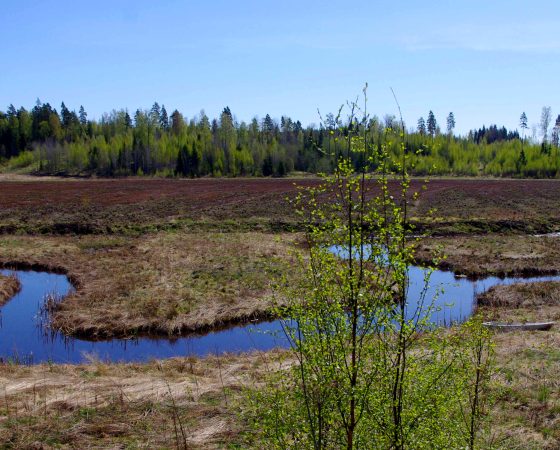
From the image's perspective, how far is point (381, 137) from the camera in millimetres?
5789

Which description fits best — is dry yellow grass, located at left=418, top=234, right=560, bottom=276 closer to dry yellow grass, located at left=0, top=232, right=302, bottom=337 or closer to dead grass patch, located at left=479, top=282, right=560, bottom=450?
dead grass patch, located at left=479, top=282, right=560, bottom=450

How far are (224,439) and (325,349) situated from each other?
466cm

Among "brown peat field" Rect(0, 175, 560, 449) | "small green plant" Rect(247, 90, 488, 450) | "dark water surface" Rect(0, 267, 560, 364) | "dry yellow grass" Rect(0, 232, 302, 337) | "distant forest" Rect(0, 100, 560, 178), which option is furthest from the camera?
"distant forest" Rect(0, 100, 560, 178)

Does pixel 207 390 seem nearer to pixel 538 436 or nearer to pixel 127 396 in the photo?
pixel 127 396

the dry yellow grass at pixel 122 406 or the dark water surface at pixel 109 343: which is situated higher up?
the dry yellow grass at pixel 122 406

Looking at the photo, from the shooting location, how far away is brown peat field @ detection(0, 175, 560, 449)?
9312 millimetres

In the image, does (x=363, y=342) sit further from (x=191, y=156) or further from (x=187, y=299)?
(x=191, y=156)

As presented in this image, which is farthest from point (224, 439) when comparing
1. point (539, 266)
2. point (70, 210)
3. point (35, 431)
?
point (70, 210)

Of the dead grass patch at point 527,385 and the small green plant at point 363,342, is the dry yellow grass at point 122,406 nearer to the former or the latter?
the small green plant at point 363,342

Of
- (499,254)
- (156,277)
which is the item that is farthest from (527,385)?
(499,254)

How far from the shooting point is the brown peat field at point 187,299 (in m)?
9.31

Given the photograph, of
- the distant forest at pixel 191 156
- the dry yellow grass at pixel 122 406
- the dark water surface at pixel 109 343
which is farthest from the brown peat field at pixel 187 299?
the distant forest at pixel 191 156

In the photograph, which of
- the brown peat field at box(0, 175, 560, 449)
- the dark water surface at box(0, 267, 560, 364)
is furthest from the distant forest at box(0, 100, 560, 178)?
the dark water surface at box(0, 267, 560, 364)

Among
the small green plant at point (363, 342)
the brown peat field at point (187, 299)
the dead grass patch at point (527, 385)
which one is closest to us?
the small green plant at point (363, 342)
